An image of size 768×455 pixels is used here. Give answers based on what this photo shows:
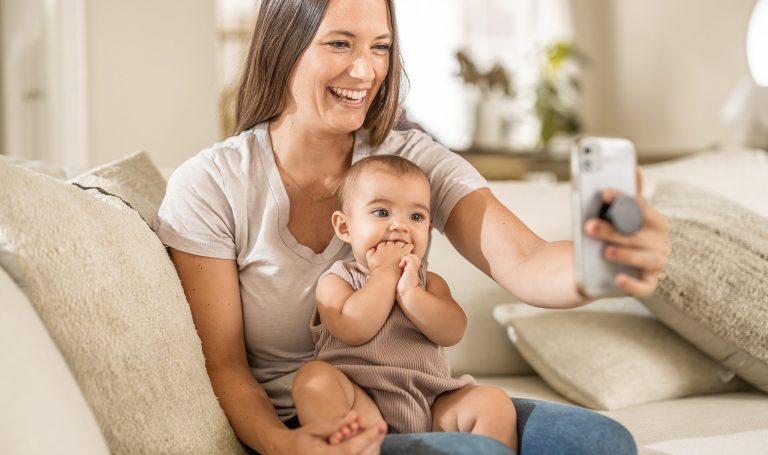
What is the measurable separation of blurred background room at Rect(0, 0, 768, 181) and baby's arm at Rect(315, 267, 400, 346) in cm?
91

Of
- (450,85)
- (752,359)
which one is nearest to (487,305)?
(752,359)

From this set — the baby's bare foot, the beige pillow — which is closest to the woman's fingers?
the baby's bare foot

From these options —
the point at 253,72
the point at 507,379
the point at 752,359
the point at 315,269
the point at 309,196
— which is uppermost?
the point at 253,72

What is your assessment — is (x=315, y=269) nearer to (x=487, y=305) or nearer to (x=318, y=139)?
(x=318, y=139)

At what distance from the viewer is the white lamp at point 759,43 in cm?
297

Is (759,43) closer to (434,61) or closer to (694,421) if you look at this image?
(694,421)

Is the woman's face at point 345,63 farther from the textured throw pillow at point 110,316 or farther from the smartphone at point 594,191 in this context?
the smartphone at point 594,191

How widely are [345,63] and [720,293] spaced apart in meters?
0.90

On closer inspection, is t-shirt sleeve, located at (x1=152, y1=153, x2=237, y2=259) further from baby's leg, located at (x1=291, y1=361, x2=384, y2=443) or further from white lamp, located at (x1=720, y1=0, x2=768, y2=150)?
white lamp, located at (x1=720, y1=0, x2=768, y2=150)

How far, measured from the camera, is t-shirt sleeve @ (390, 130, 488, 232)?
1.46 m

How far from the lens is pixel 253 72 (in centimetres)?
154

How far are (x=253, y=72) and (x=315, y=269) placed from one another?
0.38 m

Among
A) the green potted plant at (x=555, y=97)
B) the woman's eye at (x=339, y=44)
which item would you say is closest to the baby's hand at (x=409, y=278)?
the woman's eye at (x=339, y=44)

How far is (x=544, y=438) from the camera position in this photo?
3.78 ft
